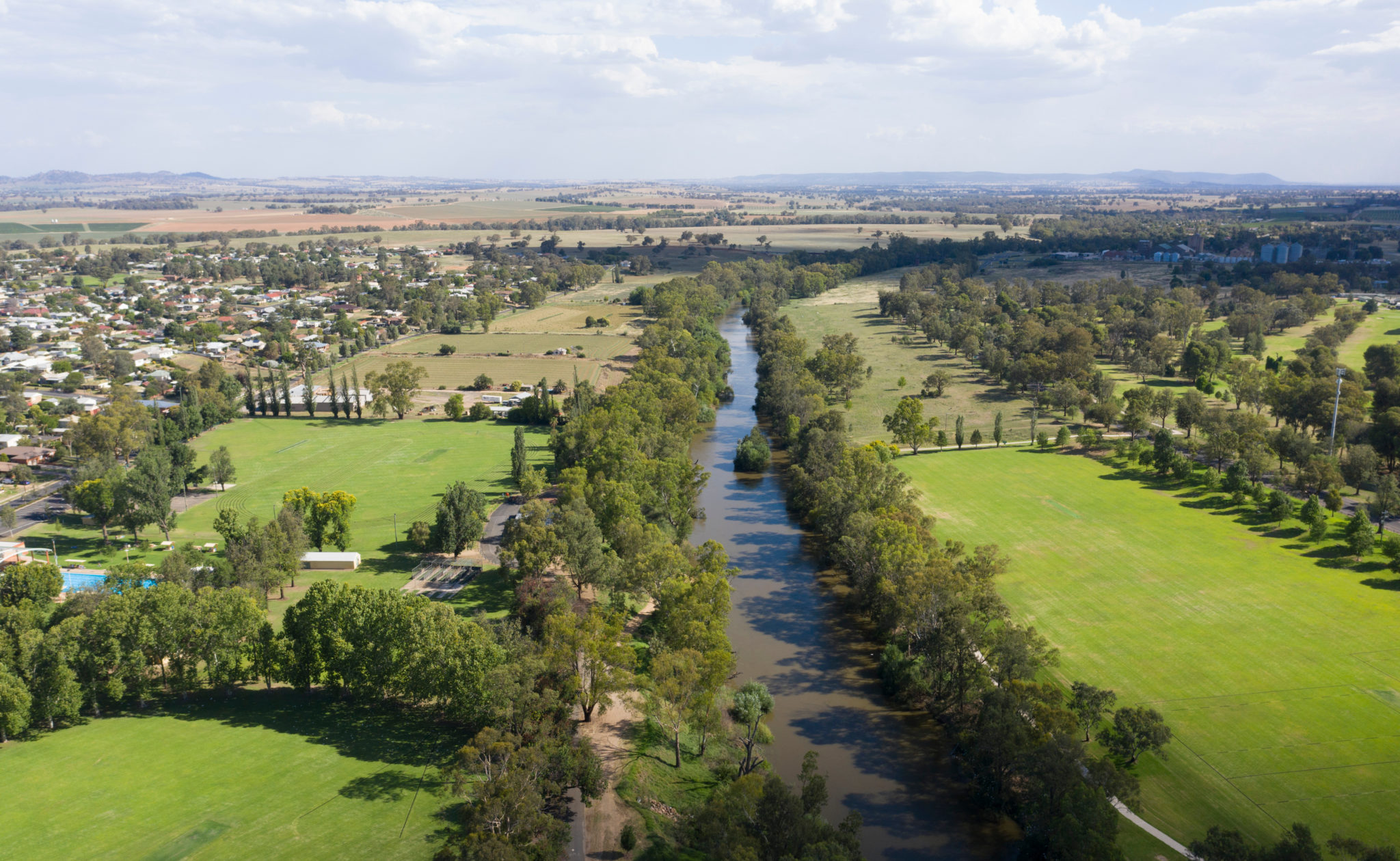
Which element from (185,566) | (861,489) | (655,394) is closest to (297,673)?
(185,566)

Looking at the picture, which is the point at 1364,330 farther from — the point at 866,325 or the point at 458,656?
the point at 458,656

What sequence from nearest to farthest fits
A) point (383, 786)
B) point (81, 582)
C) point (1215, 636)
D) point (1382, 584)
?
point (383, 786) → point (1215, 636) → point (1382, 584) → point (81, 582)

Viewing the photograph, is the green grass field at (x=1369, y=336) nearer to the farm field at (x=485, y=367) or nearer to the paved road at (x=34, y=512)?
the farm field at (x=485, y=367)

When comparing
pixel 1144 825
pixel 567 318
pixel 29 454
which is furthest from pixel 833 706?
pixel 567 318

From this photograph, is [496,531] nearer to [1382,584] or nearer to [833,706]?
[833,706]

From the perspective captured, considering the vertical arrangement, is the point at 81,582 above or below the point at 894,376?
below

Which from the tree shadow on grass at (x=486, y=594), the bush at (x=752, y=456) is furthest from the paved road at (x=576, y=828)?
the bush at (x=752, y=456)
